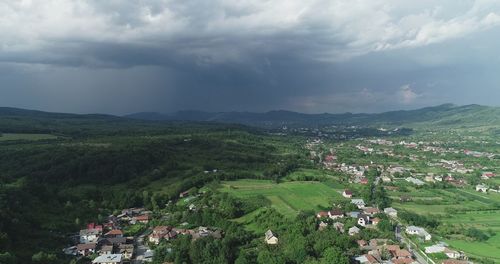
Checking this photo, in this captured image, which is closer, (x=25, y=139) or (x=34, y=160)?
(x=34, y=160)

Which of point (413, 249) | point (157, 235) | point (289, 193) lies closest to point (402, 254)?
point (413, 249)

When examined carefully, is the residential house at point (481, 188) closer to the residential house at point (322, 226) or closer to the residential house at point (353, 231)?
the residential house at point (353, 231)

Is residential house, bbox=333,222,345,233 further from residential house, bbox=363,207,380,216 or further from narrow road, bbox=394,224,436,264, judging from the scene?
residential house, bbox=363,207,380,216

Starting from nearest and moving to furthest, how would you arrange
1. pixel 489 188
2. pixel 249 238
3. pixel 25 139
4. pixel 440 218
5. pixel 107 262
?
1. pixel 107 262
2. pixel 249 238
3. pixel 440 218
4. pixel 489 188
5. pixel 25 139

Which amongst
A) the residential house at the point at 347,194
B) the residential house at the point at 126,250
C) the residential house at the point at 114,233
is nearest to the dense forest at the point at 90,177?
the residential house at the point at 114,233

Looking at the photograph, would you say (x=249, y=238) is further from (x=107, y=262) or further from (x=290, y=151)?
(x=290, y=151)

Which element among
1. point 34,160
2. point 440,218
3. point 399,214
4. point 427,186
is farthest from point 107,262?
point 427,186
